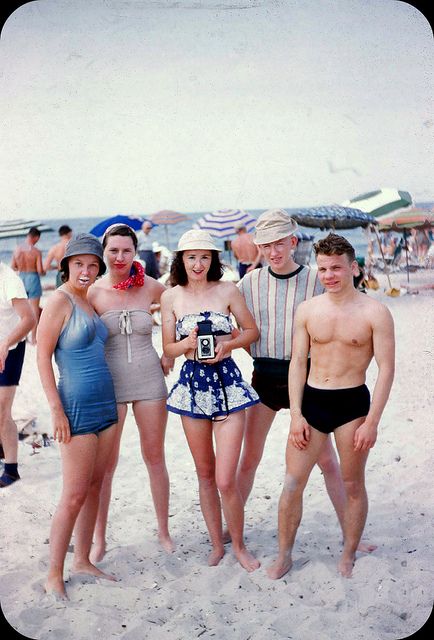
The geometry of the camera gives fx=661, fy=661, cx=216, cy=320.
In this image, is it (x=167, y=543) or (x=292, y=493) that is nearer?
(x=292, y=493)

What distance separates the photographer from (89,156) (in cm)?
405

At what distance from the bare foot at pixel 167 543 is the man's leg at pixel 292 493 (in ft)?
2.00

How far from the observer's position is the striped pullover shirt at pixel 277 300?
365 centimetres

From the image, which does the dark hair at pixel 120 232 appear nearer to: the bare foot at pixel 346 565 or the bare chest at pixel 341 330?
Answer: the bare chest at pixel 341 330

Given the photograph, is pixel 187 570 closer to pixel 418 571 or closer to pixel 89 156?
pixel 418 571

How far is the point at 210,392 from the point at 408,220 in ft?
6.75

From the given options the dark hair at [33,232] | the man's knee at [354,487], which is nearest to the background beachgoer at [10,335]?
the dark hair at [33,232]

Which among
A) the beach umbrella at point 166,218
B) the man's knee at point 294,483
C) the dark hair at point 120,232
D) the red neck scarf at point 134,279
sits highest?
the beach umbrella at point 166,218

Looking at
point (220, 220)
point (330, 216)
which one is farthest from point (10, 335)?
point (330, 216)

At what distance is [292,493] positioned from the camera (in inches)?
138

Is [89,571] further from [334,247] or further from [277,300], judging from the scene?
[334,247]

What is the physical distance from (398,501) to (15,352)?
262 cm

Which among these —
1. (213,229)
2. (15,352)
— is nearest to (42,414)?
(15,352)

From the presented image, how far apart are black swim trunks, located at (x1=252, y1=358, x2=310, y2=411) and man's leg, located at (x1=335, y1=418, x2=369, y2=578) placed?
0.43 metres
